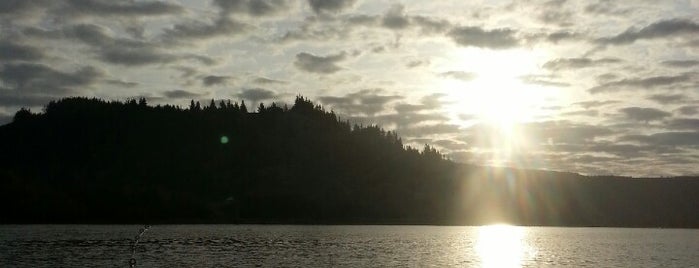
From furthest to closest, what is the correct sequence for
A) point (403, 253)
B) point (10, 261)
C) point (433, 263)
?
point (403, 253)
point (433, 263)
point (10, 261)

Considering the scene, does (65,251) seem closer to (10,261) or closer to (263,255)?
(10,261)

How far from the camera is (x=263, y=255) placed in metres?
162

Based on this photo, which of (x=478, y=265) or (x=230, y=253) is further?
(x=230, y=253)

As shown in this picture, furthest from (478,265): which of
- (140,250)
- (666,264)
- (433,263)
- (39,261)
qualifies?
(39,261)

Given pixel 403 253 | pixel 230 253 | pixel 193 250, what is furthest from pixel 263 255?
pixel 403 253

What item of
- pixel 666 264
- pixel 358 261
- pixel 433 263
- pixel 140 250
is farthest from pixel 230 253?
pixel 666 264

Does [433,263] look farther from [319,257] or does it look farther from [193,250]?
[193,250]

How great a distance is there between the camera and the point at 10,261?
426 ft

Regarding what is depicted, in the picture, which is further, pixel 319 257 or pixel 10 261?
pixel 319 257

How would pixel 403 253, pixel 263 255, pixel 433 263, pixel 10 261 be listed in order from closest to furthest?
1. pixel 10 261
2. pixel 433 263
3. pixel 263 255
4. pixel 403 253

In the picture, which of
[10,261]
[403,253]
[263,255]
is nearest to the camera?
[10,261]

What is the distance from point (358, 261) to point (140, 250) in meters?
47.4

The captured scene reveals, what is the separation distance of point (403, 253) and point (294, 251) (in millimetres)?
24538

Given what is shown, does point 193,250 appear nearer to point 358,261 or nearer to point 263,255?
point 263,255
